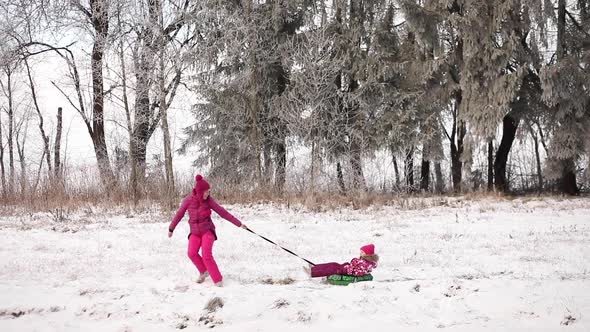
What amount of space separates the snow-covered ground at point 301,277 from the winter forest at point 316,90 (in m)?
4.58

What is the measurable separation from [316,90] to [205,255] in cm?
1302

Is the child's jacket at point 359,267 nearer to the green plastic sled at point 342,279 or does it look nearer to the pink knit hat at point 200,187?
the green plastic sled at point 342,279

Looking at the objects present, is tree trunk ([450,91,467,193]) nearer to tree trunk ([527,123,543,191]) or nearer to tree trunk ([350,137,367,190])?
tree trunk ([527,123,543,191])

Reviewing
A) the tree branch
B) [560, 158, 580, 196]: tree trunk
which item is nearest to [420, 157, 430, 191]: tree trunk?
[560, 158, 580, 196]: tree trunk

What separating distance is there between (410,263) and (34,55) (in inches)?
721

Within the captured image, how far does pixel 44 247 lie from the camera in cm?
805

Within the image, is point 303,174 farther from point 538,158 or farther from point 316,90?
point 538,158

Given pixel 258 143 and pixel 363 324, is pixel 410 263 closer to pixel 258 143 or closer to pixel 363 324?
pixel 363 324

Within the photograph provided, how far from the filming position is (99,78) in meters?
17.0

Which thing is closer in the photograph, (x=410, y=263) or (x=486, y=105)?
(x=410, y=263)

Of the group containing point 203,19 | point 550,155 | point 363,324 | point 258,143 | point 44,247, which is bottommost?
point 363,324

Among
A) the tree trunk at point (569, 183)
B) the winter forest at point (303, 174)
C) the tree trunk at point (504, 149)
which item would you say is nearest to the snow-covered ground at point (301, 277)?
the winter forest at point (303, 174)

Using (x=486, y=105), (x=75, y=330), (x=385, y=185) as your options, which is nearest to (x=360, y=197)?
(x=385, y=185)

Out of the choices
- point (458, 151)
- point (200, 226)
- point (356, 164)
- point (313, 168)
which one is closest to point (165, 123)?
point (313, 168)
